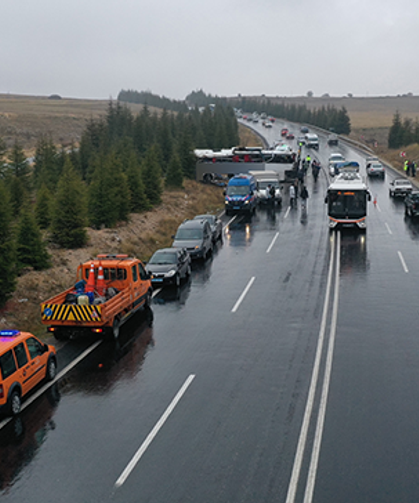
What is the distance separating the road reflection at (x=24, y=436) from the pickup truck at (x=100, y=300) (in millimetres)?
3046

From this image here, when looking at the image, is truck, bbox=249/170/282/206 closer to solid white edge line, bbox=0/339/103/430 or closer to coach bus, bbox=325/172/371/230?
coach bus, bbox=325/172/371/230

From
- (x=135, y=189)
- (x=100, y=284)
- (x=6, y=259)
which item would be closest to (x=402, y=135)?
(x=135, y=189)

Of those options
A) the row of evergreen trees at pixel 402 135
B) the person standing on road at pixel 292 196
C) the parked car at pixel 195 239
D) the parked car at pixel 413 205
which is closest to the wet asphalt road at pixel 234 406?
the parked car at pixel 195 239

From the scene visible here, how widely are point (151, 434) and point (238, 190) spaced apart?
32.9 metres

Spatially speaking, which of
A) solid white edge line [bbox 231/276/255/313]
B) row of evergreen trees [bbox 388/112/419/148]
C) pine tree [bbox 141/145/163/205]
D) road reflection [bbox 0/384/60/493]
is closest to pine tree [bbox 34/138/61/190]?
pine tree [bbox 141/145/163/205]

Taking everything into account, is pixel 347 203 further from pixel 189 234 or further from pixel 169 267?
pixel 169 267

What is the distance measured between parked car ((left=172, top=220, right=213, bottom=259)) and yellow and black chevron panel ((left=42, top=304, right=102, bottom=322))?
39.0 ft

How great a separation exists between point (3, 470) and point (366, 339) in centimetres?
1045

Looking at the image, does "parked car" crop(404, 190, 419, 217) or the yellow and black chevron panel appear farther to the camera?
"parked car" crop(404, 190, 419, 217)

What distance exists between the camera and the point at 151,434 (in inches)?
439

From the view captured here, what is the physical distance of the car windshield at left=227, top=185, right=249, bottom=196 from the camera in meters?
42.6

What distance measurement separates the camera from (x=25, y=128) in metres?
143

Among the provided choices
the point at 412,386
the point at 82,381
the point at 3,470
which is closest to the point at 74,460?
the point at 3,470

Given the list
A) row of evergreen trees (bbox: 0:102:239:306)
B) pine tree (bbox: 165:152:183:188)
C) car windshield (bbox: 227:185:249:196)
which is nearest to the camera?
row of evergreen trees (bbox: 0:102:239:306)
